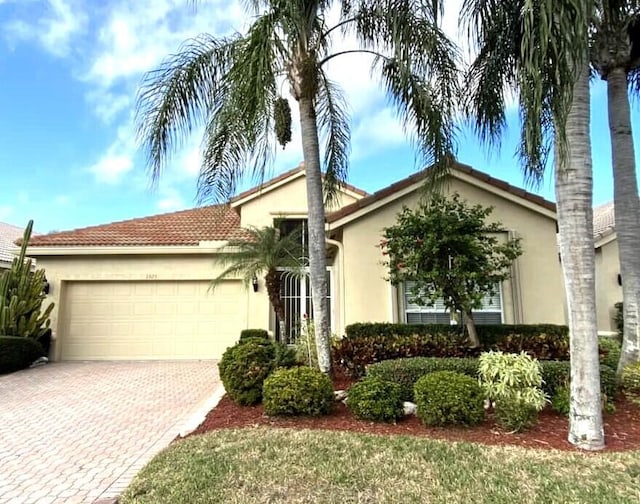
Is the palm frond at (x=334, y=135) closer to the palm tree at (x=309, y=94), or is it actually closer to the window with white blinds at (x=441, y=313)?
the palm tree at (x=309, y=94)

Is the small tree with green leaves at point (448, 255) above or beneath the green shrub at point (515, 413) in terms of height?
above

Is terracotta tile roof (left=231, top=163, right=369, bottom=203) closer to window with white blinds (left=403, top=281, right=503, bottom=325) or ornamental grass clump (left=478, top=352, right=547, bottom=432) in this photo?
window with white blinds (left=403, top=281, right=503, bottom=325)

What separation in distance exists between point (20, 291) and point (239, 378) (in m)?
10.3

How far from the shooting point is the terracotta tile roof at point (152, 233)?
48.6 ft

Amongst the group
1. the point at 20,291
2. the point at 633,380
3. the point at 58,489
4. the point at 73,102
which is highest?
the point at 73,102

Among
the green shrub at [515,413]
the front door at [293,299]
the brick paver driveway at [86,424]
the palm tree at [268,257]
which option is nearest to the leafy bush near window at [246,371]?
the brick paver driveway at [86,424]

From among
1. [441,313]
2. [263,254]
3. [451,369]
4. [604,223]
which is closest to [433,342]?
[441,313]

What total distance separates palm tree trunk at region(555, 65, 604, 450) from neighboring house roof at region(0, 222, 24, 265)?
1826 centimetres

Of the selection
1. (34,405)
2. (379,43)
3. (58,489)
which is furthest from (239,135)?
(34,405)

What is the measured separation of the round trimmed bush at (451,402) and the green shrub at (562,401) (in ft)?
4.74

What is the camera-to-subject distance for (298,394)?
629 cm

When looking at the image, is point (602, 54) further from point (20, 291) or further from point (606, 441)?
point (20, 291)

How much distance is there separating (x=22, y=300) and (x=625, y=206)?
16.7 metres

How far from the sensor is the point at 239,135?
25.6ft
